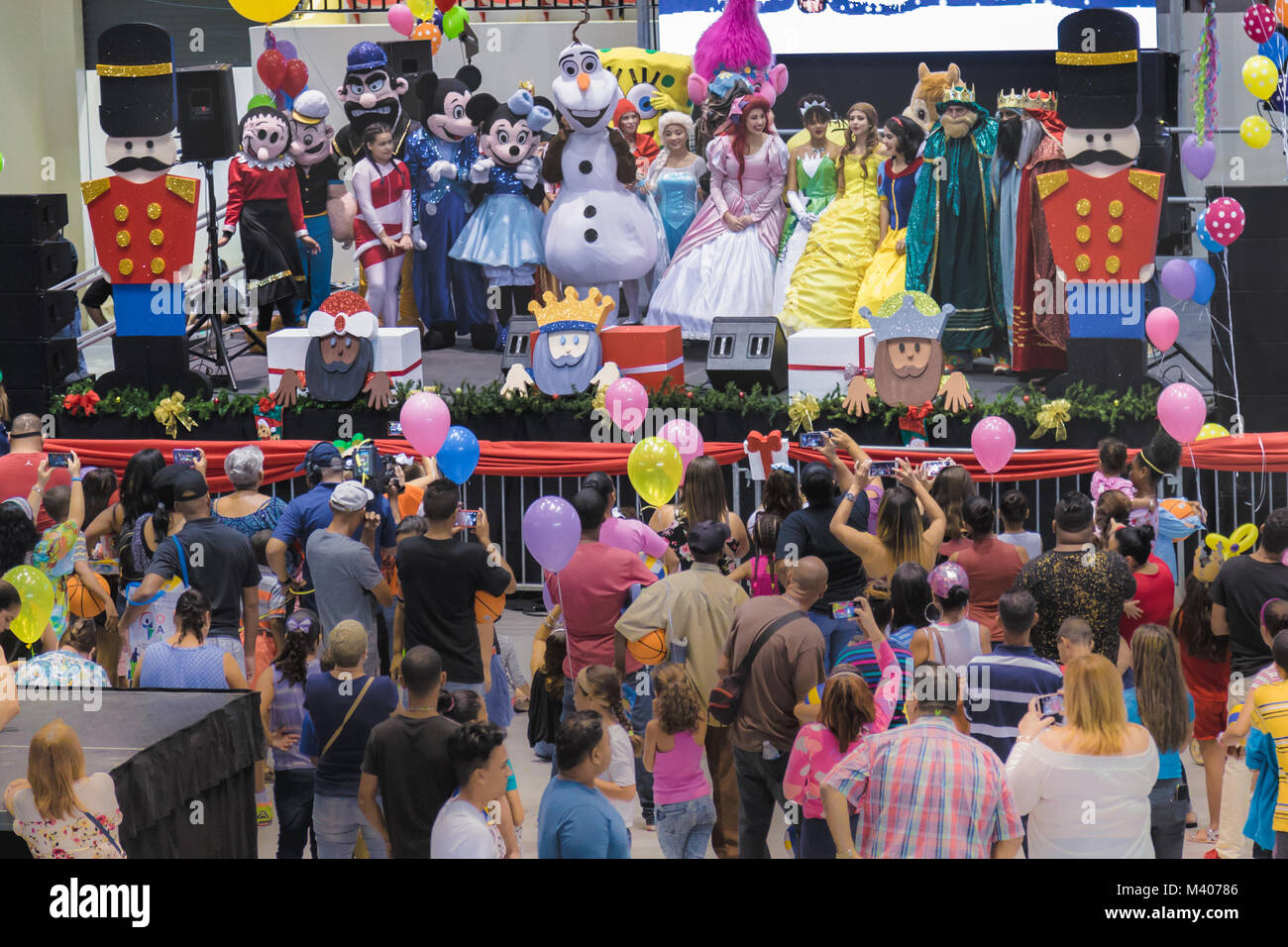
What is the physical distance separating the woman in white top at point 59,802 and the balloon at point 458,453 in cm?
331

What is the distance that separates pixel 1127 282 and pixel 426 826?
5909 mm

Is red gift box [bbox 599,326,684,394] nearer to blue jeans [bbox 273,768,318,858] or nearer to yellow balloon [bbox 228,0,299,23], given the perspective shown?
yellow balloon [bbox 228,0,299,23]

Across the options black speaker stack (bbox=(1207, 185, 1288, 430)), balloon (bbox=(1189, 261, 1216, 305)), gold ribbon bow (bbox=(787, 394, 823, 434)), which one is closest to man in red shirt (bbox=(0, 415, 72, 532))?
gold ribbon bow (bbox=(787, 394, 823, 434))

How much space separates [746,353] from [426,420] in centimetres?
284

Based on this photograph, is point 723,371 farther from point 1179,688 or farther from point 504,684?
point 1179,688

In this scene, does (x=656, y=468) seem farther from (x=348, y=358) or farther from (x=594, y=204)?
(x=594, y=204)

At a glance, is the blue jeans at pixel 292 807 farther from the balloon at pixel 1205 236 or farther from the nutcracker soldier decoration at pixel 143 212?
the balloon at pixel 1205 236

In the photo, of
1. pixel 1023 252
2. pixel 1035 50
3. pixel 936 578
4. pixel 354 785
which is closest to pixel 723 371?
pixel 1023 252

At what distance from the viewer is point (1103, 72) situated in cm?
882

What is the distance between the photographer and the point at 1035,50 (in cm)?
1399

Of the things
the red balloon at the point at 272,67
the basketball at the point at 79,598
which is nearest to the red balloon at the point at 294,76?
the red balloon at the point at 272,67

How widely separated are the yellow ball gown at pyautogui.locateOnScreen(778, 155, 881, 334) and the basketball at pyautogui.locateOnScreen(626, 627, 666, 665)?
5488mm

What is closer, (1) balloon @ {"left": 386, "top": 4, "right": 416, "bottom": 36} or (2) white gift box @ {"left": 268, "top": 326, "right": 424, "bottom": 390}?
(2) white gift box @ {"left": 268, "top": 326, "right": 424, "bottom": 390}

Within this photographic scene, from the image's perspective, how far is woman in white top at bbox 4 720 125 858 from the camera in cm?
399
